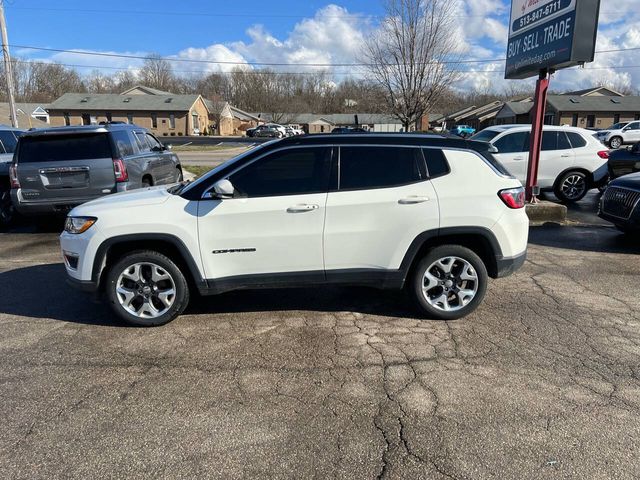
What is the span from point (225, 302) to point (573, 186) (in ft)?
31.2

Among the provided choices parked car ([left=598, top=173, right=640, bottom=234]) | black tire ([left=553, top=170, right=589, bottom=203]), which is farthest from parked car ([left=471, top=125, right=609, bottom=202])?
parked car ([left=598, top=173, right=640, bottom=234])

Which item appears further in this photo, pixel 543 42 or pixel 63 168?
pixel 543 42

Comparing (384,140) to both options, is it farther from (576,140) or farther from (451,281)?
(576,140)

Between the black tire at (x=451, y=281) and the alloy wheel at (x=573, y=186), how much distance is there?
314 inches

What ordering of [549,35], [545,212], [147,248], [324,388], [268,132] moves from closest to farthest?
[324,388]
[147,248]
[549,35]
[545,212]
[268,132]

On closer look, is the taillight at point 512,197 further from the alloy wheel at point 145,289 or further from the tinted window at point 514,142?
the tinted window at point 514,142

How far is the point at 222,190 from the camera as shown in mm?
4098

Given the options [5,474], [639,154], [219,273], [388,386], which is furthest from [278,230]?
[639,154]

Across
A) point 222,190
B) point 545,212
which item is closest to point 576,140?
point 545,212

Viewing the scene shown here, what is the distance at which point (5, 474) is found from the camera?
8.33 feet

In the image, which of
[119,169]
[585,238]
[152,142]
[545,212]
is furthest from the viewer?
[152,142]

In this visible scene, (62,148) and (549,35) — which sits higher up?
(549,35)

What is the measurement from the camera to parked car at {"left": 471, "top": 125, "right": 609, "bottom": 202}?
10812 millimetres

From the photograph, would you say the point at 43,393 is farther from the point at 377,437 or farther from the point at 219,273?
the point at 377,437
